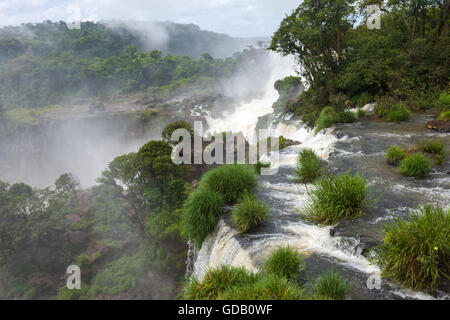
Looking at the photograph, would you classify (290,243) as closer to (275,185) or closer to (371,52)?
(275,185)

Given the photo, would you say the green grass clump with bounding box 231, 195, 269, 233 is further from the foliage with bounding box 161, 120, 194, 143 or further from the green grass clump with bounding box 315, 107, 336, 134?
the foliage with bounding box 161, 120, 194, 143

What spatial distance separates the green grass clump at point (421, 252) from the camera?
11.5ft

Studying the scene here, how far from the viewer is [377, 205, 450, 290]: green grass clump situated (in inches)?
137

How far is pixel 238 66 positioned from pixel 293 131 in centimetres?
5403

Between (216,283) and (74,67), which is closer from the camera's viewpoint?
(216,283)

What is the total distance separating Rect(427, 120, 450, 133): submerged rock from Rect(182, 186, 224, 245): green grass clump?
917 cm

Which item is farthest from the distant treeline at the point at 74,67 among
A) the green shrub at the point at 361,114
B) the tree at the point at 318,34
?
the green shrub at the point at 361,114

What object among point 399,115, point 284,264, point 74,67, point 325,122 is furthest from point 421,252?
point 74,67

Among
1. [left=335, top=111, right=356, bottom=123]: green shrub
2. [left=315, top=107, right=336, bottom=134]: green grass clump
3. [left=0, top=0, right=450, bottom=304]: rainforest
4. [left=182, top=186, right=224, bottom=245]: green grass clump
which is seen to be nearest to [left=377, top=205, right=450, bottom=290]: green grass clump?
[left=0, top=0, right=450, bottom=304]: rainforest

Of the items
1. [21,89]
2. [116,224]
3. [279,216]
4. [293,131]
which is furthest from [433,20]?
[21,89]

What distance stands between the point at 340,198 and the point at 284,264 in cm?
202

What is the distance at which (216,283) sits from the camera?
3803 millimetres

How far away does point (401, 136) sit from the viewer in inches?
407
